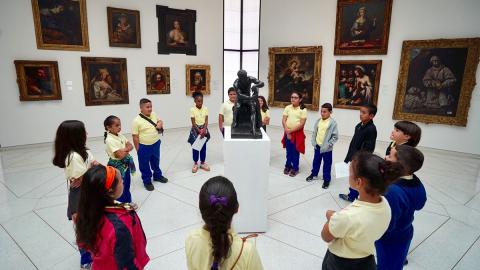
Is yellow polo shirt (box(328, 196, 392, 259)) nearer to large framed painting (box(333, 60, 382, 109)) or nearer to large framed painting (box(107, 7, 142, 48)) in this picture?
large framed painting (box(333, 60, 382, 109))

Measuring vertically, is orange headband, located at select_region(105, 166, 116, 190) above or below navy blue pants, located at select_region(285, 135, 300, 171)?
above

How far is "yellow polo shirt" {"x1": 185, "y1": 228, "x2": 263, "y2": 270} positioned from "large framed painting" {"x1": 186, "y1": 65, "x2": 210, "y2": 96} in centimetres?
983

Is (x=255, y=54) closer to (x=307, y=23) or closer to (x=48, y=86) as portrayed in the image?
(x=307, y=23)

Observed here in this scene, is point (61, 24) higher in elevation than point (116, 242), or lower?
higher

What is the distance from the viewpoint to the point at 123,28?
30.0 ft

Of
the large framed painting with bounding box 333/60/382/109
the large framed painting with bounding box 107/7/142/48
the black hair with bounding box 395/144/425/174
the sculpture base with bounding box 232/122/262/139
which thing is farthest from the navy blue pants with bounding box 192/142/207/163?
the large framed painting with bounding box 333/60/382/109

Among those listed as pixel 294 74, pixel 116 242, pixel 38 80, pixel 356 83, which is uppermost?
pixel 294 74

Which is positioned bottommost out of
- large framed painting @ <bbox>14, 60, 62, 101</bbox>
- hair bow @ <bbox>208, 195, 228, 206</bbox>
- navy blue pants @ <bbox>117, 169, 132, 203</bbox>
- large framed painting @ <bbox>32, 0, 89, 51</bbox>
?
navy blue pants @ <bbox>117, 169, 132, 203</bbox>

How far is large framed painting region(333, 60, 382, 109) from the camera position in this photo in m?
9.06

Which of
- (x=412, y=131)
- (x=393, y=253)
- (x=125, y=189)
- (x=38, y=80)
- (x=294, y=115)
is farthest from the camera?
(x=38, y=80)

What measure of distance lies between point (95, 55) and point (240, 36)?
606cm

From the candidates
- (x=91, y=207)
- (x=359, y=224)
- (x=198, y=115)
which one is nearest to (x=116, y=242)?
(x=91, y=207)

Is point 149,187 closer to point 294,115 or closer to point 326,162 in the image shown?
point 294,115

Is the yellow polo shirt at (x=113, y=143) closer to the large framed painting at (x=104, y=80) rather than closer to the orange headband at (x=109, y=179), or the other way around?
the orange headband at (x=109, y=179)
